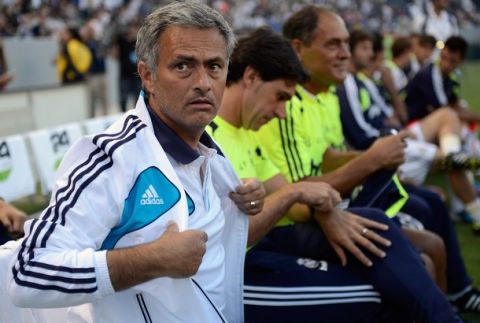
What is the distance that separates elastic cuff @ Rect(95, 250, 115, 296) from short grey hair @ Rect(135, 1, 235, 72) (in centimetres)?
59

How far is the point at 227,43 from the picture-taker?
190 cm

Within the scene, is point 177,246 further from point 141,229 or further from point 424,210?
point 424,210

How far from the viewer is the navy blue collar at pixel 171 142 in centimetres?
184

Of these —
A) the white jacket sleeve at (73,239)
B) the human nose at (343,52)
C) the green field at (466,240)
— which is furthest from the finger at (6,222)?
the green field at (466,240)

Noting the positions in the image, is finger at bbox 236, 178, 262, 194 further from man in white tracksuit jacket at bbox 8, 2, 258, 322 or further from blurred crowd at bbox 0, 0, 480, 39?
blurred crowd at bbox 0, 0, 480, 39

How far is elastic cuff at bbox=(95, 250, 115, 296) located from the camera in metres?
1.49

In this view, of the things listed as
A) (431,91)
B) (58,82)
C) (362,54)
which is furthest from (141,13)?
(431,91)

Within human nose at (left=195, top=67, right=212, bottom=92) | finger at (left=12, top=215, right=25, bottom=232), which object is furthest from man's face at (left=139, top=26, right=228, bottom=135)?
finger at (left=12, top=215, right=25, bottom=232)

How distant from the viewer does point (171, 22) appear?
5.84 feet

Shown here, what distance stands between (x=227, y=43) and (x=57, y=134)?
11.3ft

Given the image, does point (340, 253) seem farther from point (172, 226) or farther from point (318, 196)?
point (172, 226)

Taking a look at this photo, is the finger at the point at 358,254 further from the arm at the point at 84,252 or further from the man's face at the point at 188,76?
the arm at the point at 84,252

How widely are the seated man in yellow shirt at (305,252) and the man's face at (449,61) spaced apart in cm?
495

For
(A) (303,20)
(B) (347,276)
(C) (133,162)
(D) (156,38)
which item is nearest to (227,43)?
(D) (156,38)
